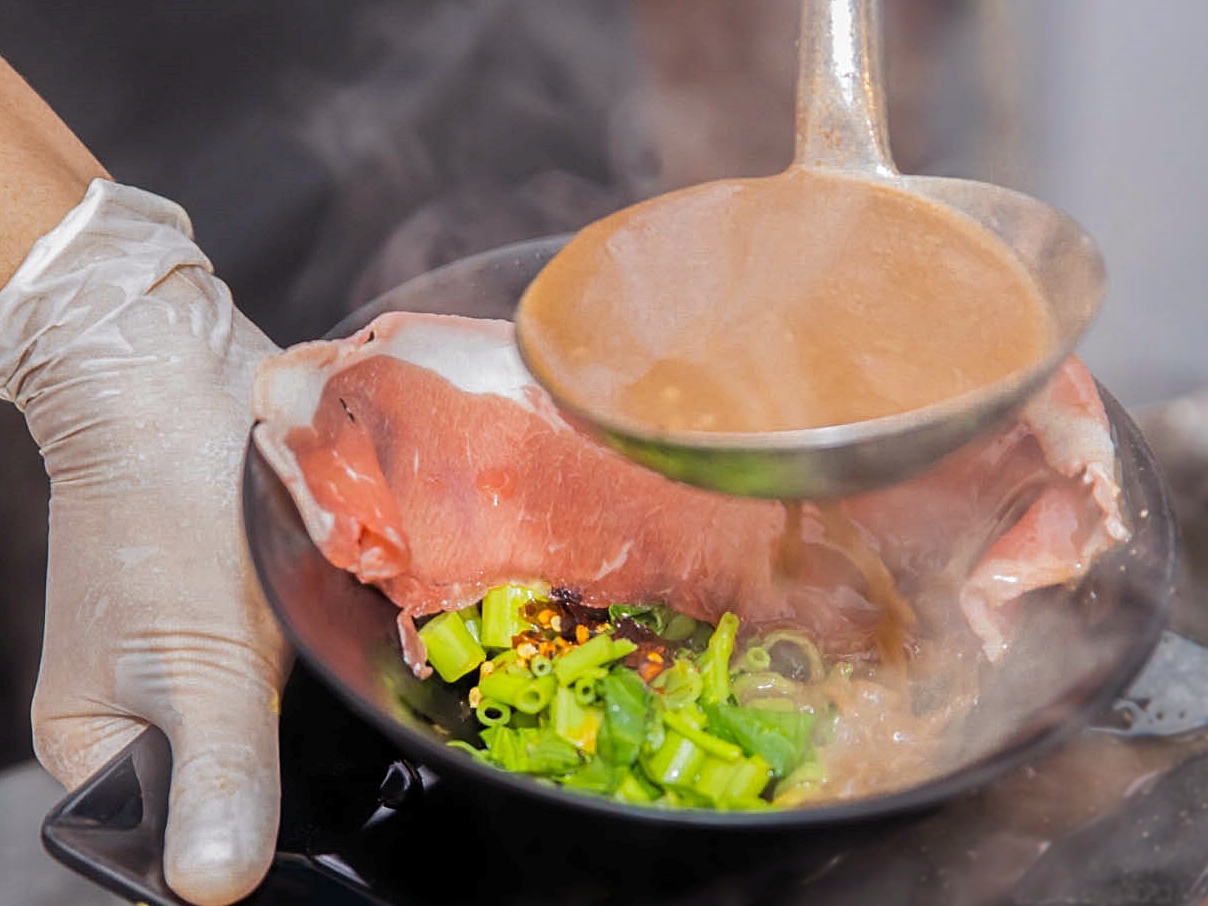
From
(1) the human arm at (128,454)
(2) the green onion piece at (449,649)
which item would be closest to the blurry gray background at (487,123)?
(1) the human arm at (128,454)

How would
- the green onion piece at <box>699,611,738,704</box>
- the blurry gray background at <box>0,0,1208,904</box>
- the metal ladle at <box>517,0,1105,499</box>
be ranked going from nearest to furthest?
the metal ladle at <box>517,0,1105,499</box> → the green onion piece at <box>699,611,738,704</box> → the blurry gray background at <box>0,0,1208,904</box>

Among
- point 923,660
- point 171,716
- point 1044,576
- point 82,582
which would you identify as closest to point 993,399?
point 1044,576

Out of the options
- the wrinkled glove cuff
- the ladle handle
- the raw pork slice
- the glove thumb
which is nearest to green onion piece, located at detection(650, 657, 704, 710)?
the raw pork slice

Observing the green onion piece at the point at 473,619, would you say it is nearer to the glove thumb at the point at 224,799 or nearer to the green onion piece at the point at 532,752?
the green onion piece at the point at 532,752

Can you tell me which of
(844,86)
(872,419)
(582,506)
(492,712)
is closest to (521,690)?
(492,712)

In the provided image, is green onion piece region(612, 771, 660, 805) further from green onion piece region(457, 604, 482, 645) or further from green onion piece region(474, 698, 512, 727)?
green onion piece region(457, 604, 482, 645)
